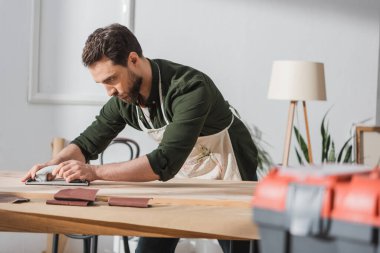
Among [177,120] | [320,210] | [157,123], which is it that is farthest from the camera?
[157,123]

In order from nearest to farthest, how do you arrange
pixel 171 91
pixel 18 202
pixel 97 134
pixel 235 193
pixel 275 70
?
pixel 18 202 → pixel 235 193 → pixel 171 91 → pixel 97 134 → pixel 275 70

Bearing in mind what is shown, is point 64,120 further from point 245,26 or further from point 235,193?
point 235,193

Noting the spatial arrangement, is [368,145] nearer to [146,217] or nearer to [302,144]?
[302,144]

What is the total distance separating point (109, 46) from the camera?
8.21 ft

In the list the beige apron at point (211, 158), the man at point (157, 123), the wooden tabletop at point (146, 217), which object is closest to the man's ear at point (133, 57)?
the man at point (157, 123)

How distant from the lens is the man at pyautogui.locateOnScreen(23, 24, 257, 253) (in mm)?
2391

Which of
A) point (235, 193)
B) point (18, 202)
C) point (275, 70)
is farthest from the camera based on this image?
point (275, 70)

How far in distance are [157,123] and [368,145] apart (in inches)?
96.1

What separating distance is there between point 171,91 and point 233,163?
1.65 ft

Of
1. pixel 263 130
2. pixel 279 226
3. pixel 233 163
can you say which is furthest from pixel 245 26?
pixel 279 226

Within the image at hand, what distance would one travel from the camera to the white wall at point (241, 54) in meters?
4.45

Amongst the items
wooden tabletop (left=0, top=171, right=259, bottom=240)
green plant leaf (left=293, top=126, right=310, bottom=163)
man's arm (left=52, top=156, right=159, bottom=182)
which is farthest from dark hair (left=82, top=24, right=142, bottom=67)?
green plant leaf (left=293, top=126, right=310, bottom=163)

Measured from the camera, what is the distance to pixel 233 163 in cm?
291

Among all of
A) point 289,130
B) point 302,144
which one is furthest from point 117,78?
point 302,144
